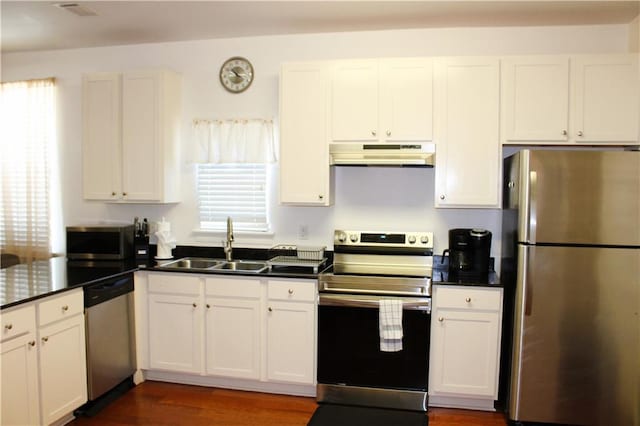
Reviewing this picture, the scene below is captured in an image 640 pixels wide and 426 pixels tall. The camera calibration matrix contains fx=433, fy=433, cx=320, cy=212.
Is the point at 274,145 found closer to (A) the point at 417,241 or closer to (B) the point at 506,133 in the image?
(A) the point at 417,241

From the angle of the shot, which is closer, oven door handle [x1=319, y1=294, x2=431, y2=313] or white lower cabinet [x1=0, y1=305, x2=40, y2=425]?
white lower cabinet [x1=0, y1=305, x2=40, y2=425]

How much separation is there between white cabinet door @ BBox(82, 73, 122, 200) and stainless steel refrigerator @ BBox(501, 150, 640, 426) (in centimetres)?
310

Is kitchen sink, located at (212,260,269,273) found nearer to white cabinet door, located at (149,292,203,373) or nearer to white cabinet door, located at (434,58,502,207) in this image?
white cabinet door, located at (149,292,203,373)

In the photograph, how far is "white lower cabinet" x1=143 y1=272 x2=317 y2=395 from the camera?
306cm

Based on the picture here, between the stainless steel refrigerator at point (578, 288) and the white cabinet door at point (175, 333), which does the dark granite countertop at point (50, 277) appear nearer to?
the white cabinet door at point (175, 333)

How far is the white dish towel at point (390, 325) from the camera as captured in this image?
112 inches

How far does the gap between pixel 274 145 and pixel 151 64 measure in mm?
1375

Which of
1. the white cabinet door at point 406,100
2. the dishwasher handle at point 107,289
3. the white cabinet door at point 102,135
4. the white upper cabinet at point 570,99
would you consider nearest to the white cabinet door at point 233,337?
the dishwasher handle at point 107,289

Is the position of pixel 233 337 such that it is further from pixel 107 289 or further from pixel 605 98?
pixel 605 98

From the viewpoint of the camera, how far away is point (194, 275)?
3188 mm

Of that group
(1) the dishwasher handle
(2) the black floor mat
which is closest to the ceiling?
(1) the dishwasher handle

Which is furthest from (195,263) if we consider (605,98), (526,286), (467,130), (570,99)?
(605,98)

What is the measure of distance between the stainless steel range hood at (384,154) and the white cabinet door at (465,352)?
3.46 feet

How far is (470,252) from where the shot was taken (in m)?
3.17
